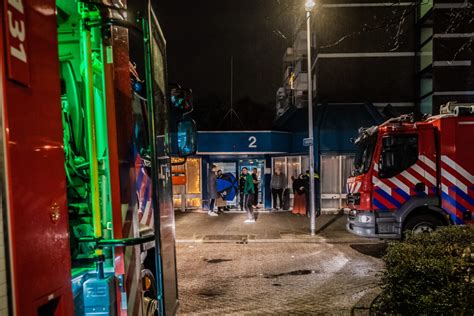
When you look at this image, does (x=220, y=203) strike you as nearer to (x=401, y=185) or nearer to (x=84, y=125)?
(x=401, y=185)

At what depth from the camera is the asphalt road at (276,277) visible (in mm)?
6605

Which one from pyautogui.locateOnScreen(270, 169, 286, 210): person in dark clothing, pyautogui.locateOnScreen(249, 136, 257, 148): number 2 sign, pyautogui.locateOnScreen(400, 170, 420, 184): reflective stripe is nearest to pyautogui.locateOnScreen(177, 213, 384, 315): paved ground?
pyautogui.locateOnScreen(400, 170, 420, 184): reflective stripe

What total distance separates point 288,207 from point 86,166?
53.7 ft

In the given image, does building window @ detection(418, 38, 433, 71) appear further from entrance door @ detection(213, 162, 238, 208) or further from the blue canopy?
the blue canopy

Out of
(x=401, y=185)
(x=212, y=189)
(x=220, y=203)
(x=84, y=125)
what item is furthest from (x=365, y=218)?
(x=220, y=203)

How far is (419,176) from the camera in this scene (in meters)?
9.85

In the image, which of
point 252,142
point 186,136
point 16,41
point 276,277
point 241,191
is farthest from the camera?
point 252,142

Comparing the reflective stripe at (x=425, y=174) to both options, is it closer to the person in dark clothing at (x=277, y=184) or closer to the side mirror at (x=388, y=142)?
the side mirror at (x=388, y=142)

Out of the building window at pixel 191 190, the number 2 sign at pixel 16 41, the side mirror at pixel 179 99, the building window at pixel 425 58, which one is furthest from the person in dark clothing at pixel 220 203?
the number 2 sign at pixel 16 41

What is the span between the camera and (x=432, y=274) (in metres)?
4.52

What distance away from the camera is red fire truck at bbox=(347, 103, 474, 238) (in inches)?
378

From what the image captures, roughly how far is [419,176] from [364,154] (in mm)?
1442

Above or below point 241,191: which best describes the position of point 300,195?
below

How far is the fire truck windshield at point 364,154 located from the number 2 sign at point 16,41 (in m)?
9.34
